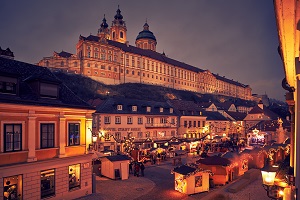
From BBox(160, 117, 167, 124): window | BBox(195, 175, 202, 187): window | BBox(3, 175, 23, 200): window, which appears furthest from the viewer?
BBox(160, 117, 167, 124): window

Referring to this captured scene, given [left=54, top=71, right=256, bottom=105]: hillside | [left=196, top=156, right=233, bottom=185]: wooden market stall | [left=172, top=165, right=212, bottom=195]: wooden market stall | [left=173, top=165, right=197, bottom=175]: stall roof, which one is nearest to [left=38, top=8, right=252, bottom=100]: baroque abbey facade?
[left=54, top=71, right=256, bottom=105]: hillside

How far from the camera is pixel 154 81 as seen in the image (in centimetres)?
11588

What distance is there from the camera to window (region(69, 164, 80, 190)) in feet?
61.9

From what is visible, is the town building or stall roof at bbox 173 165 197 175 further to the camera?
the town building

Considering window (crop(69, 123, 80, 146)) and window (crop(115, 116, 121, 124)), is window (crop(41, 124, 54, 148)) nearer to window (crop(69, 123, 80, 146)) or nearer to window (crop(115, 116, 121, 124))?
window (crop(69, 123, 80, 146))

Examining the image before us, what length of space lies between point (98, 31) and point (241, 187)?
453ft

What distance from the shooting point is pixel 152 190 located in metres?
21.4

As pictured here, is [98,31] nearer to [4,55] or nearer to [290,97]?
[4,55]

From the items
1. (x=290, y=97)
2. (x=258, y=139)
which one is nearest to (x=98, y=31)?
(x=258, y=139)

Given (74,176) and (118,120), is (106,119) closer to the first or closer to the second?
(118,120)

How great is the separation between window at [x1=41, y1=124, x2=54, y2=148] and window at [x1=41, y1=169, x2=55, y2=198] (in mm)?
1828

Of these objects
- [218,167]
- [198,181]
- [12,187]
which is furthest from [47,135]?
[218,167]

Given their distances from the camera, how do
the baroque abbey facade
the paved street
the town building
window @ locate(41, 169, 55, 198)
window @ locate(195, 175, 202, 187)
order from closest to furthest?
1. window @ locate(41, 169, 55, 198)
2. the paved street
3. window @ locate(195, 175, 202, 187)
4. the town building
5. the baroque abbey facade

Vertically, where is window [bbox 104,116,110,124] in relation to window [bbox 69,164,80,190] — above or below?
above
